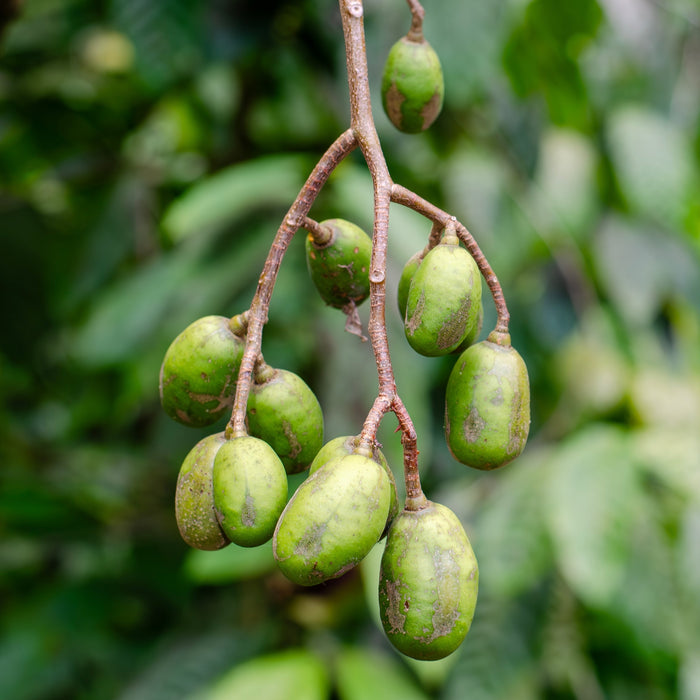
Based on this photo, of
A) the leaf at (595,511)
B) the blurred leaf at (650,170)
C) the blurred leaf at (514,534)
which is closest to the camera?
the leaf at (595,511)

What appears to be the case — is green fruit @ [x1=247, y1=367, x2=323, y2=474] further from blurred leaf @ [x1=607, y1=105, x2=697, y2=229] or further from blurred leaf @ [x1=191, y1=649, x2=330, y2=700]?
blurred leaf @ [x1=607, y1=105, x2=697, y2=229]

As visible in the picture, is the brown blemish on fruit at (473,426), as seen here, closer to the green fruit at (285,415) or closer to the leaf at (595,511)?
the green fruit at (285,415)

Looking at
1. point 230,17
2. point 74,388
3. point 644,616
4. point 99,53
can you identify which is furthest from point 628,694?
point 99,53

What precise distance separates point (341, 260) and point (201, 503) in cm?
32

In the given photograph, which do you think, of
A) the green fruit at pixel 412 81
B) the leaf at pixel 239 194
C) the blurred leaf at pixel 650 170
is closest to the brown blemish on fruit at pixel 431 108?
the green fruit at pixel 412 81

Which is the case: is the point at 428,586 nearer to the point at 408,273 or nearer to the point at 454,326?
the point at 454,326

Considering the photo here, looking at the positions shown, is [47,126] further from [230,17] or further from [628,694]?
[628,694]

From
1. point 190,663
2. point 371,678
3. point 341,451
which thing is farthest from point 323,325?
point 341,451

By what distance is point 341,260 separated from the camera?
0.91 metres

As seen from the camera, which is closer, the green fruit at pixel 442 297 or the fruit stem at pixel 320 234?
the green fruit at pixel 442 297

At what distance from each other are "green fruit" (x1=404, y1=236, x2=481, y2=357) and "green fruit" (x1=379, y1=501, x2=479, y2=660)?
0.17 meters

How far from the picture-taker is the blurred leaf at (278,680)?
1.67 metres

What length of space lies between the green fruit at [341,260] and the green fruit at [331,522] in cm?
28

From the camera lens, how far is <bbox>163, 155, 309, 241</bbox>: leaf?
169cm
